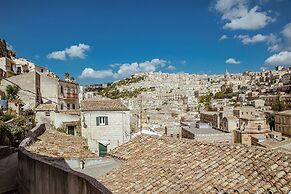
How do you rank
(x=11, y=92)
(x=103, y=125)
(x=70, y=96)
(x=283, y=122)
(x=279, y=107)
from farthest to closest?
(x=279, y=107), (x=283, y=122), (x=70, y=96), (x=11, y=92), (x=103, y=125)

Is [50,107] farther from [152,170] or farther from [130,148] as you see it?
[152,170]

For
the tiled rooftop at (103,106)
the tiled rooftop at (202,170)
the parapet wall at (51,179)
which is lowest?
the tiled rooftop at (202,170)

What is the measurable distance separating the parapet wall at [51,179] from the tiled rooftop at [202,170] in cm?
266

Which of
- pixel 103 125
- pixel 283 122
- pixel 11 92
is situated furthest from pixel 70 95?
pixel 283 122

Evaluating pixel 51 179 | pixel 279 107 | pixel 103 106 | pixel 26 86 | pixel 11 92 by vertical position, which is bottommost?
pixel 279 107

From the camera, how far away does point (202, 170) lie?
866 centimetres

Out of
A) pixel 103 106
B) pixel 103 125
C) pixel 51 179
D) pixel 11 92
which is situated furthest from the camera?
pixel 11 92

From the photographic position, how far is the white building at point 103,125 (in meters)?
25.6

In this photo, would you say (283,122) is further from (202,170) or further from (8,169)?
(8,169)

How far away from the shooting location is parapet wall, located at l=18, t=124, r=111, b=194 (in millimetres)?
4242

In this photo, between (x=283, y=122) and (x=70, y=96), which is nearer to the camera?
(x=70, y=96)

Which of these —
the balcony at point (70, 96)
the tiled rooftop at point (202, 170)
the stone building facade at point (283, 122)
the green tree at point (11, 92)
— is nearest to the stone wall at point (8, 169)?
the tiled rooftop at point (202, 170)

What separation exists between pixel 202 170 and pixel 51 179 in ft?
15.1

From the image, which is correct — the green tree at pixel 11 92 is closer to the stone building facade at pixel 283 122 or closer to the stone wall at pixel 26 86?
the stone wall at pixel 26 86
